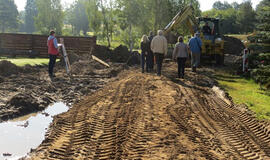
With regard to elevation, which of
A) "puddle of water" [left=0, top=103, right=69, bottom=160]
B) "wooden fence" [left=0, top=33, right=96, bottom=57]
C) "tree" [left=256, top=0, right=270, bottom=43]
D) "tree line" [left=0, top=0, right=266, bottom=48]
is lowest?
"puddle of water" [left=0, top=103, right=69, bottom=160]

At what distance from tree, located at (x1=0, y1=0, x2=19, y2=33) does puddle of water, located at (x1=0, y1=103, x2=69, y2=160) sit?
84.1 metres

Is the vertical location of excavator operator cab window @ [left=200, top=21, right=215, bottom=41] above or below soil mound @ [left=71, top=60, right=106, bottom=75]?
above

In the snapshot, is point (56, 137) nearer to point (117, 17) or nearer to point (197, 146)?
point (197, 146)

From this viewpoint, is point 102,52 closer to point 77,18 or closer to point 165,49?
point 165,49

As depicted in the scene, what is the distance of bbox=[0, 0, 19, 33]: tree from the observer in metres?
82.0

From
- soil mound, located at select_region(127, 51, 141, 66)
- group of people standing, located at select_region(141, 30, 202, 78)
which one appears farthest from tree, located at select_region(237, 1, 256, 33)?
group of people standing, located at select_region(141, 30, 202, 78)

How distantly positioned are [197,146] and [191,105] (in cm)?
328

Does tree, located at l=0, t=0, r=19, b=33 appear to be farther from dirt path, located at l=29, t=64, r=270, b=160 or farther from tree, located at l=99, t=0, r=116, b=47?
dirt path, located at l=29, t=64, r=270, b=160

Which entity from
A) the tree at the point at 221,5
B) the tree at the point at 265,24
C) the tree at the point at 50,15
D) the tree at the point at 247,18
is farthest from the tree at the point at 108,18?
the tree at the point at 221,5

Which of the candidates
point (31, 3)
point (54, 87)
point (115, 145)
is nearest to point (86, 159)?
point (115, 145)

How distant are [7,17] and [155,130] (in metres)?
88.5

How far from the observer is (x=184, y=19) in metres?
17.8

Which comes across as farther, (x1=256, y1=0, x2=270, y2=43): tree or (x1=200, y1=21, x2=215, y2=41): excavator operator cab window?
(x1=200, y1=21, x2=215, y2=41): excavator operator cab window

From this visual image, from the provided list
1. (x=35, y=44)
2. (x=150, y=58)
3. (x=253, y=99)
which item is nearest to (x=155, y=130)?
(x=253, y=99)
